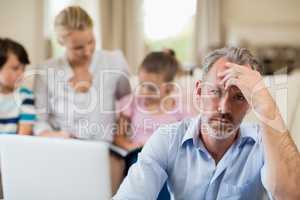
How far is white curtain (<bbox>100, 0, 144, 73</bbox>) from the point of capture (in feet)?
4.27

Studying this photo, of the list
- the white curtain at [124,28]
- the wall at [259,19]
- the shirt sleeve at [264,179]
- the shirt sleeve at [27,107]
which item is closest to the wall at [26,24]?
the shirt sleeve at [27,107]

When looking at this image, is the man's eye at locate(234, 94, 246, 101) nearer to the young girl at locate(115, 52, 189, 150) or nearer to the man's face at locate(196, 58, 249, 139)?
the man's face at locate(196, 58, 249, 139)

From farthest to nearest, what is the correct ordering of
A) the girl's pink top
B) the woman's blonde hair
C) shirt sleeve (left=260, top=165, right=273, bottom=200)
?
the woman's blonde hair < the girl's pink top < shirt sleeve (left=260, top=165, right=273, bottom=200)

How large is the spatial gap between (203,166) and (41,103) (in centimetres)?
70

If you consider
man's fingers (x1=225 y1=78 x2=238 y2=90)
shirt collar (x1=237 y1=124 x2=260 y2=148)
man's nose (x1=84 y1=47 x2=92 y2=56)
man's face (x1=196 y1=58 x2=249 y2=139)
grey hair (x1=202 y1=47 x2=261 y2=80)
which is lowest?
shirt collar (x1=237 y1=124 x2=260 y2=148)

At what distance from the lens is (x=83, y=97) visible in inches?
52.5

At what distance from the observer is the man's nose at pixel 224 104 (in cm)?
86

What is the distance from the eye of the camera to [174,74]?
1.28m

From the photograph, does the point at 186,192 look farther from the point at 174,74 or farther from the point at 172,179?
the point at 174,74

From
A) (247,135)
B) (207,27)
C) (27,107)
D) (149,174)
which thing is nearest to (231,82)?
(247,135)

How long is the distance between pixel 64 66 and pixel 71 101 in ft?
0.40

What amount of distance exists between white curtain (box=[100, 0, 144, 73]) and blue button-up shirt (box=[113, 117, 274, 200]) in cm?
50

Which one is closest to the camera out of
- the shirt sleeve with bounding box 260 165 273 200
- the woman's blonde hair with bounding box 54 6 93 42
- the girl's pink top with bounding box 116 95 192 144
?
the shirt sleeve with bounding box 260 165 273 200

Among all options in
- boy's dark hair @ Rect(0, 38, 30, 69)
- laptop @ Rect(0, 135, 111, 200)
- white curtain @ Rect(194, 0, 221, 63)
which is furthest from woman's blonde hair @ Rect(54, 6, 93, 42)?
laptop @ Rect(0, 135, 111, 200)
